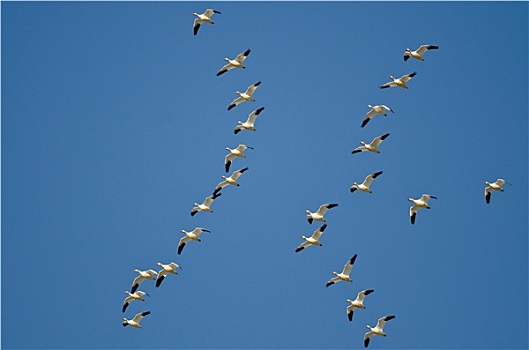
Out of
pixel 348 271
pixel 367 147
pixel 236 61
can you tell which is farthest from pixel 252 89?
pixel 348 271

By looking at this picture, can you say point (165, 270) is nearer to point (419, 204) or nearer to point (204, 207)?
point (204, 207)

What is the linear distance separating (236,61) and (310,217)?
19.4 ft

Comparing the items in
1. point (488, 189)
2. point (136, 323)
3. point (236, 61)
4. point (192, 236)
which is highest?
point (236, 61)

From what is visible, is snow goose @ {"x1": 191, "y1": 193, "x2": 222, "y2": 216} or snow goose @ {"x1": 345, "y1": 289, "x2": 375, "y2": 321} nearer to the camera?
snow goose @ {"x1": 345, "y1": 289, "x2": 375, "y2": 321}

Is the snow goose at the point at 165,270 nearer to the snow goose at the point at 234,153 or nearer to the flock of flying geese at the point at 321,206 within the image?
the flock of flying geese at the point at 321,206

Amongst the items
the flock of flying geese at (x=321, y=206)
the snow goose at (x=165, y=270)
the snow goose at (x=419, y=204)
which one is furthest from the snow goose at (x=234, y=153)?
the snow goose at (x=419, y=204)

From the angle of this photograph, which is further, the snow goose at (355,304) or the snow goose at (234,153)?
the snow goose at (234,153)

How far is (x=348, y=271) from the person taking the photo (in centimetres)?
3581

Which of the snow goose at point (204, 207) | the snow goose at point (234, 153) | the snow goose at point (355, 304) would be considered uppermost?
the snow goose at point (234, 153)

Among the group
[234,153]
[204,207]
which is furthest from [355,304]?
[234,153]

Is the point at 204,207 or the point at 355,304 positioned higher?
the point at 204,207

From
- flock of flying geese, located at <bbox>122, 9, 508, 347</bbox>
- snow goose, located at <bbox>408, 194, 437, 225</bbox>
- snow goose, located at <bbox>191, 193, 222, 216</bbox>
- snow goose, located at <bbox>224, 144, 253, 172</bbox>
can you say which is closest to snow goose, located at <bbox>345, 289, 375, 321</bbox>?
flock of flying geese, located at <bbox>122, 9, 508, 347</bbox>

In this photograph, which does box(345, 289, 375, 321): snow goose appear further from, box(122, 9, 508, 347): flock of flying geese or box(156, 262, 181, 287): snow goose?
box(156, 262, 181, 287): snow goose

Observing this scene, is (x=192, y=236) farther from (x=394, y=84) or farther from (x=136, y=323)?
(x=394, y=84)
